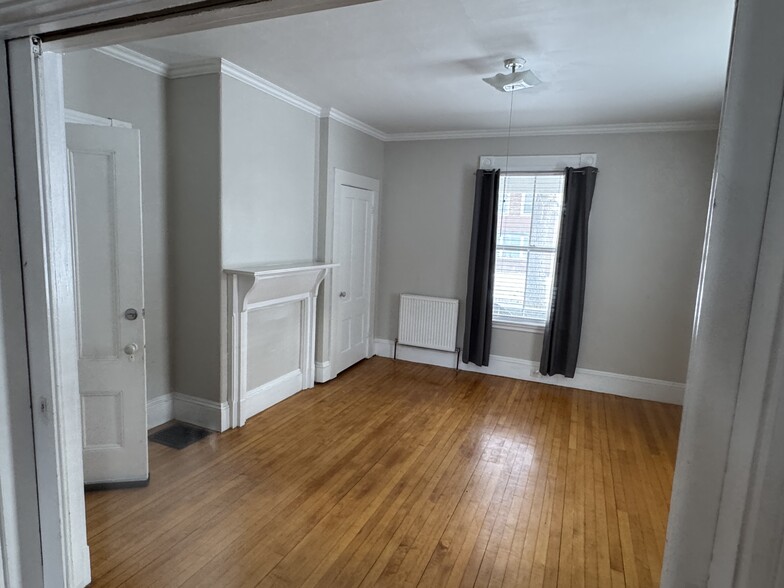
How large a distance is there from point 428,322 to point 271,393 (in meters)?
2.07

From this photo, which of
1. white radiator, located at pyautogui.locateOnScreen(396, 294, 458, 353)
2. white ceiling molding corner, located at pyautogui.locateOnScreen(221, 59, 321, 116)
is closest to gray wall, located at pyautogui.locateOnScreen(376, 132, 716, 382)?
white radiator, located at pyautogui.locateOnScreen(396, 294, 458, 353)

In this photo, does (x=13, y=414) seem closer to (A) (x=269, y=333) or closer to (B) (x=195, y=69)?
(A) (x=269, y=333)

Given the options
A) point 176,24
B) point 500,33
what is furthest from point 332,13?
point 176,24

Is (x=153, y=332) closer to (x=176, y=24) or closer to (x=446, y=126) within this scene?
(x=176, y=24)

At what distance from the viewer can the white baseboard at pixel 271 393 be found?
12.0ft

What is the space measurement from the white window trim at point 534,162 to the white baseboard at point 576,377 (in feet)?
6.78

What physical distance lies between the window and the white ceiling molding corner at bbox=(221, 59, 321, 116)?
215cm

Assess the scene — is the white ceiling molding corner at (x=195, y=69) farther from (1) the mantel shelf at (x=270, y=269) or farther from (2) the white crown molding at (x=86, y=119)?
(1) the mantel shelf at (x=270, y=269)

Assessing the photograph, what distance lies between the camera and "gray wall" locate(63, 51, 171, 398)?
273 centimetres

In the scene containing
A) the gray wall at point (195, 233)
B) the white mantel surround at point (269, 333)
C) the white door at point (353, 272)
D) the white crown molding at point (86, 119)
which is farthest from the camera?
the white door at point (353, 272)

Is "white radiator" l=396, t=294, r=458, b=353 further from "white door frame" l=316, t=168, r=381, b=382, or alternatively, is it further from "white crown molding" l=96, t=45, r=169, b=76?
"white crown molding" l=96, t=45, r=169, b=76

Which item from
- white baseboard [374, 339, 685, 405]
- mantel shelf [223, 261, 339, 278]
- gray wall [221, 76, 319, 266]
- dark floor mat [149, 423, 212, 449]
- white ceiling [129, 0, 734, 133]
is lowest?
dark floor mat [149, 423, 212, 449]

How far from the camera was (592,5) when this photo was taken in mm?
2135

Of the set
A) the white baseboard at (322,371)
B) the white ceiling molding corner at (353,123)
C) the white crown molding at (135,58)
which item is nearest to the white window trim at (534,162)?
the white ceiling molding corner at (353,123)
